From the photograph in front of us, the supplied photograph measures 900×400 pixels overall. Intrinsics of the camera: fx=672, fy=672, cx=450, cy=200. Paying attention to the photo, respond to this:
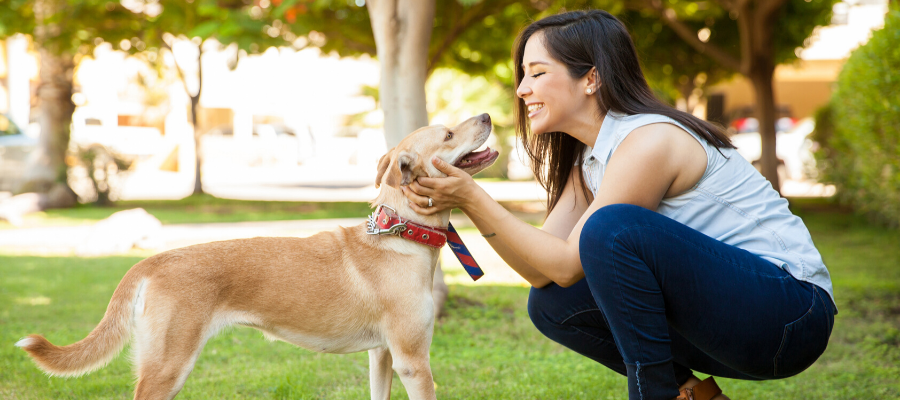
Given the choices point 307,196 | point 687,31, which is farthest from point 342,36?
point 307,196

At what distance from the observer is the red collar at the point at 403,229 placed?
10.0 ft

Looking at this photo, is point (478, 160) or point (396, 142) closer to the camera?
point (478, 160)

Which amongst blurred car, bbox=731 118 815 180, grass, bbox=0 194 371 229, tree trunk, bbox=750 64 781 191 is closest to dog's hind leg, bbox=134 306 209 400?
grass, bbox=0 194 371 229

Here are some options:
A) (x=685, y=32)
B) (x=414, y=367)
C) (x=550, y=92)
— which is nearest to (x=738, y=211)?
(x=550, y=92)

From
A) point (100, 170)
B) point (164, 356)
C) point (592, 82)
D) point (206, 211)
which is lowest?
point (206, 211)

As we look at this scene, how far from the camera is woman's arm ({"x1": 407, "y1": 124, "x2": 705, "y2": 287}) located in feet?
8.59

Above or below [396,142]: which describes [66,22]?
above

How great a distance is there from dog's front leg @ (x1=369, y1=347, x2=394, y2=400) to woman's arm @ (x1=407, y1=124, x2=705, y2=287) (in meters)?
0.91

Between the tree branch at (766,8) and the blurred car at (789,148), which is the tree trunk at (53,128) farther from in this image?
the blurred car at (789,148)

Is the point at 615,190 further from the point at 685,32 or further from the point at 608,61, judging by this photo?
the point at 685,32

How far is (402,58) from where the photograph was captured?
5367mm

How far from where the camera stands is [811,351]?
8.58ft

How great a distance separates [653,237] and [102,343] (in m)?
2.21

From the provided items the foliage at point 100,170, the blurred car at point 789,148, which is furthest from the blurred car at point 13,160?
the blurred car at point 789,148
